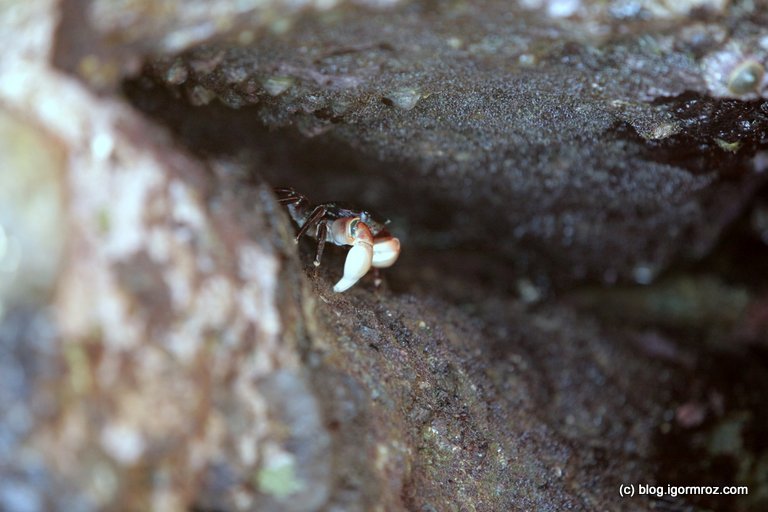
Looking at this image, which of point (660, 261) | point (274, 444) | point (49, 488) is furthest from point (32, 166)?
point (660, 261)

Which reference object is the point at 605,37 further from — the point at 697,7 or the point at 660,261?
the point at 660,261

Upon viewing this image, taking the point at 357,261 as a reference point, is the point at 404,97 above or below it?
above

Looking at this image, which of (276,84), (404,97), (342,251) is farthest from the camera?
(342,251)

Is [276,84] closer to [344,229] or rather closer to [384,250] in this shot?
[344,229]

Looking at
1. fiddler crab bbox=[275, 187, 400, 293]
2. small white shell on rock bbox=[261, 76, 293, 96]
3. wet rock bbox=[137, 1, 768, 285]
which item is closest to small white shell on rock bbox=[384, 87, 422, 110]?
wet rock bbox=[137, 1, 768, 285]

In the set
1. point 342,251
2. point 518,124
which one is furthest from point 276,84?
point 518,124

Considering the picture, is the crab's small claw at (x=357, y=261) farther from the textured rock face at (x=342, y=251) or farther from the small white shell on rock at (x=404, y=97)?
the small white shell on rock at (x=404, y=97)

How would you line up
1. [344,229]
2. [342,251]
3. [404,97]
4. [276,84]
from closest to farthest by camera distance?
1. [276,84]
2. [404,97]
3. [344,229]
4. [342,251]
